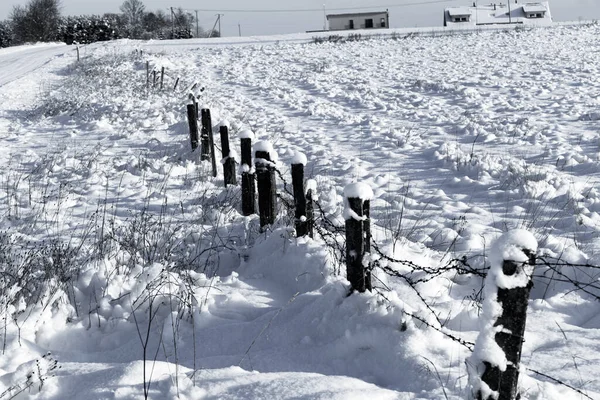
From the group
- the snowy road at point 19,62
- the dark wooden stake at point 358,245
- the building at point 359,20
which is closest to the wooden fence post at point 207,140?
the dark wooden stake at point 358,245

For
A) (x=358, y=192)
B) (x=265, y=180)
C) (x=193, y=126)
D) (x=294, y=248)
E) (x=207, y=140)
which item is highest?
(x=193, y=126)

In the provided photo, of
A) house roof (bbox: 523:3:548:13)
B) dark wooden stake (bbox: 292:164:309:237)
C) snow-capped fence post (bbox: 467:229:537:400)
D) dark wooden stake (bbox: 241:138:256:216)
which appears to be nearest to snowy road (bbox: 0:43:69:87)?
dark wooden stake (bbox: 241:138:256:216)

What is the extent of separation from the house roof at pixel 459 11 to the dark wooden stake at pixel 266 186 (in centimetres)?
7311

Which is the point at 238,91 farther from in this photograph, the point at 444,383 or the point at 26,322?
the point at 444,383

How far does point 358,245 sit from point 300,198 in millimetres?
1419

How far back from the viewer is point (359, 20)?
72000mm

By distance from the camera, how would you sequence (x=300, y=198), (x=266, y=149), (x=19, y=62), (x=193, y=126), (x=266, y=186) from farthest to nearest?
1. (x=19, y=62)
2. (x=193, y=126)
3. (x=266, y=186)
4. (x=266, y=149)
5. (x=300, y=198)

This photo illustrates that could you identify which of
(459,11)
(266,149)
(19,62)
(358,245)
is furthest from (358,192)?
(459,11)

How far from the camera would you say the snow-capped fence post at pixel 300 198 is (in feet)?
16.1

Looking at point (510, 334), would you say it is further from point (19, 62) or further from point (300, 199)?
point (19, 62)

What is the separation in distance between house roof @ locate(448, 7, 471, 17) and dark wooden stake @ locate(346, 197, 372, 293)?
74972 mm

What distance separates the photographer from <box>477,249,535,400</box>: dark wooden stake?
232cm

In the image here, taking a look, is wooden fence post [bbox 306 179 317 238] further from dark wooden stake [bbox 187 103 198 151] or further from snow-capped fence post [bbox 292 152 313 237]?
dark wooden stake [bbox 187 103 198 151]

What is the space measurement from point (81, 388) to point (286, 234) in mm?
2625
